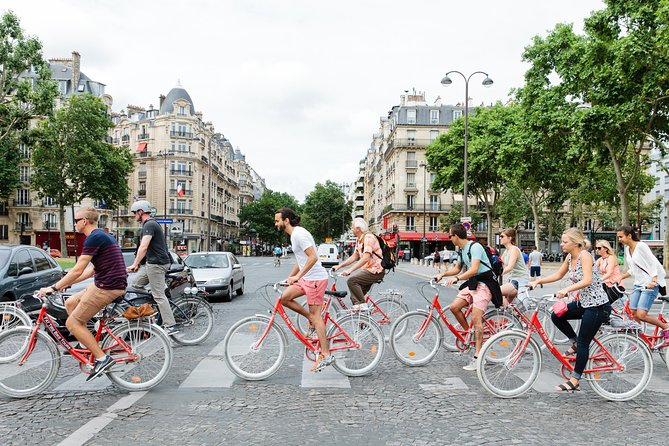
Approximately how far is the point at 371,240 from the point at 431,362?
1.96 meters

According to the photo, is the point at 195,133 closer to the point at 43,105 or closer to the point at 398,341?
the point at 43,105

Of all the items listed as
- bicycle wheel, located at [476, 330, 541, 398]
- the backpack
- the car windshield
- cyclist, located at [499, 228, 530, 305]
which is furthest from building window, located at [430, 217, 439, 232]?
bicycle wheel, located at [476, 330, 541, 398]

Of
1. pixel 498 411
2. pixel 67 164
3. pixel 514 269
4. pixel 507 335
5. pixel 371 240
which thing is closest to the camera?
pixel 498 411

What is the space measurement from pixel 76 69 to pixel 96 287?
8154 centimetres

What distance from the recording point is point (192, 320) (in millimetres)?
9000

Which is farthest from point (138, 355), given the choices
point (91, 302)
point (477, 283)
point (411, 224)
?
point (411, 224)

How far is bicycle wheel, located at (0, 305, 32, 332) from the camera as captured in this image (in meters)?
7.57

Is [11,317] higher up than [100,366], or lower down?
higher up

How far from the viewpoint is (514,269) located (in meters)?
10.1

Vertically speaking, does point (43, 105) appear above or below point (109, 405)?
above

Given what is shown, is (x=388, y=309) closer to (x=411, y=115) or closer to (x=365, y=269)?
(x=365, y=269)

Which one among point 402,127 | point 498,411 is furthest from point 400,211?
point 498,411

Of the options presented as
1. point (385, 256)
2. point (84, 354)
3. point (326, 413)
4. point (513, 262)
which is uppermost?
point (385, 256)

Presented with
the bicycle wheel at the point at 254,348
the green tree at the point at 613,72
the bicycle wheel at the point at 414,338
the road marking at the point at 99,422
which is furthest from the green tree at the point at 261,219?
the road marking at the point at 99,422
